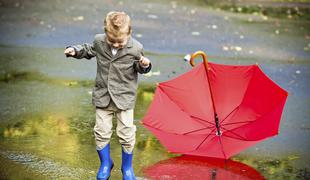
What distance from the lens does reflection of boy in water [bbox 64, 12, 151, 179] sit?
4.56 m

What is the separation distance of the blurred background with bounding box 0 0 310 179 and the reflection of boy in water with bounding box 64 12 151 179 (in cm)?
24

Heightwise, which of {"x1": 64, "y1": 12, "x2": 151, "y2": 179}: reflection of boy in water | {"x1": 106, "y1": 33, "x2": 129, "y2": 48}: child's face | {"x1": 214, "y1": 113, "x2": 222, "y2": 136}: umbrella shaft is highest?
{"x1": 106, "y1": 33, "x2": 129, "y2": 48}: child's face

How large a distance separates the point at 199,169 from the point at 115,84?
3.31 feet

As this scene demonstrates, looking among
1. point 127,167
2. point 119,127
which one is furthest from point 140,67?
point 127,167

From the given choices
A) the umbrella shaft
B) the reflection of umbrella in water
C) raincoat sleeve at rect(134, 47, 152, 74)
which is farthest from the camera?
the umbrella shaft

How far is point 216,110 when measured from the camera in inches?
209

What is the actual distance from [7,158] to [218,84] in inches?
69.3

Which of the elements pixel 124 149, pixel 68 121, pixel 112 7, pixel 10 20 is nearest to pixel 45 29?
pixel 10 20

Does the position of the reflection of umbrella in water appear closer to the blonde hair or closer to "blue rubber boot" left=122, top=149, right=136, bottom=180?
"blue rubber boot" left=122, top=149, right=136, bottom=180

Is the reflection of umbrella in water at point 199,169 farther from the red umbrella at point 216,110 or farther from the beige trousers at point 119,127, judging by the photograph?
the beige trousers at point 119,127

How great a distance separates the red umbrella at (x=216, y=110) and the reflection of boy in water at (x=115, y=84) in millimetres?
661

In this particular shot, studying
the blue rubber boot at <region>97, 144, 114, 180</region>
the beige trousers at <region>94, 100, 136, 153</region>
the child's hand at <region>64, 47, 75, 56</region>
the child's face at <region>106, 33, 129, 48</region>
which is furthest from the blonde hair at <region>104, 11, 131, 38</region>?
the blue rubber boot at <region>97, 144, 114, 180</region>

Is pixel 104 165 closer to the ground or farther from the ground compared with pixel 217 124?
closer to the ground

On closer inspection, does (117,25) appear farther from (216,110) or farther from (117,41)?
(216,110)
